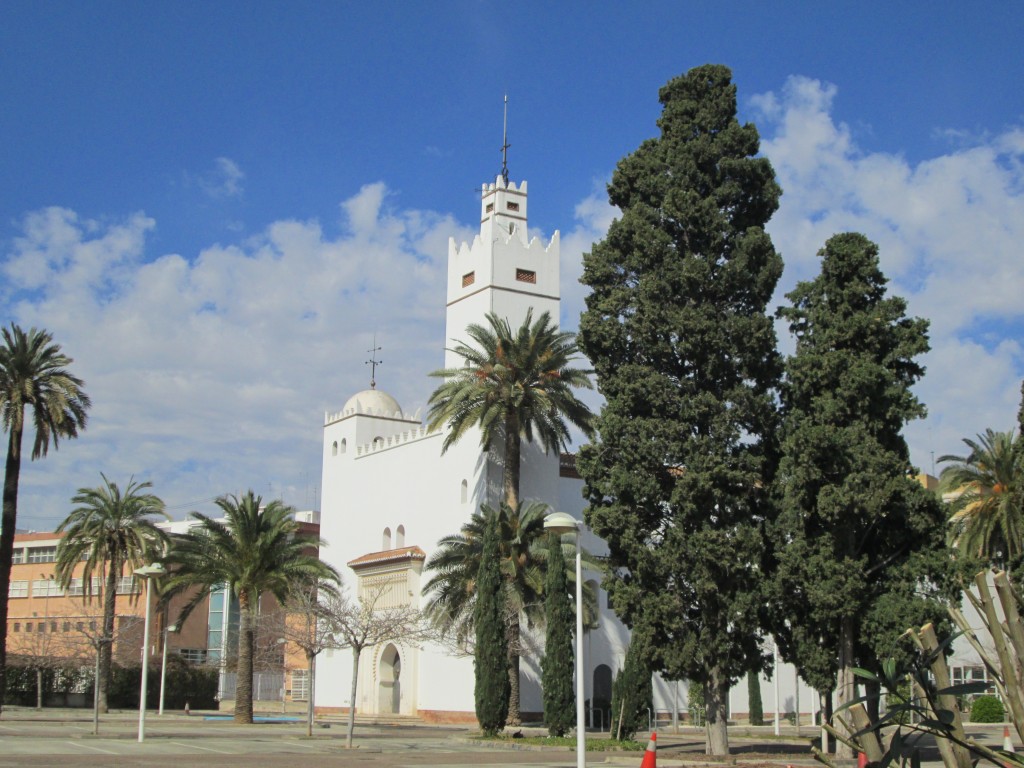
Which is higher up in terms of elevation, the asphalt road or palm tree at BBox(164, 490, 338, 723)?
palm tree at BBox(164, 490, 338, 723)

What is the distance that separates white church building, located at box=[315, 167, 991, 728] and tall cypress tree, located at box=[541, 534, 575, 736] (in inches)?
306

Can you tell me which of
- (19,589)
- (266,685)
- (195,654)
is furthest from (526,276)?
(19,589)

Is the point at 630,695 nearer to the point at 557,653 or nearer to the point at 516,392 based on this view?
the point at 557,653

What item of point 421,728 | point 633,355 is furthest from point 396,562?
point 633,355

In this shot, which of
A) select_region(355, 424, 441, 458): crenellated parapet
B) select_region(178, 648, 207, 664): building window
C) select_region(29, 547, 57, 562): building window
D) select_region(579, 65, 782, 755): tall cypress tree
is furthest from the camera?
select_region(29, 547, 57, 562): building window

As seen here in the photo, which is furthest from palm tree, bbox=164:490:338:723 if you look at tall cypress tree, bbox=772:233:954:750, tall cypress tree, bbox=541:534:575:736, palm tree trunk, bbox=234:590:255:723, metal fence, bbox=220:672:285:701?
metal fence, bbox=220:672:285:701

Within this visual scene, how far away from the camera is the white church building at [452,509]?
143 feet

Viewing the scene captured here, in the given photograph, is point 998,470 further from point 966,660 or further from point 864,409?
point 966,660

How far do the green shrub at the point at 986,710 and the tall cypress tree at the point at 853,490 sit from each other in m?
25.2

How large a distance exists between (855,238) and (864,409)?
162 inches

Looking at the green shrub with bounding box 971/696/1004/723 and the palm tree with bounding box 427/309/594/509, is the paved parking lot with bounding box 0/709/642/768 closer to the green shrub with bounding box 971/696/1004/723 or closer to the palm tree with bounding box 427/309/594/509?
the palm tree with bounding box 427/309/594/509

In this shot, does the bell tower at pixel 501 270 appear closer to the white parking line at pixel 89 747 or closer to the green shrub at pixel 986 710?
the white parking line at pixel 89 747

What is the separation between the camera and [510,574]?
3644 centimetres

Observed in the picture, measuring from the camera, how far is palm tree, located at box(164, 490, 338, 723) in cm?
3806
